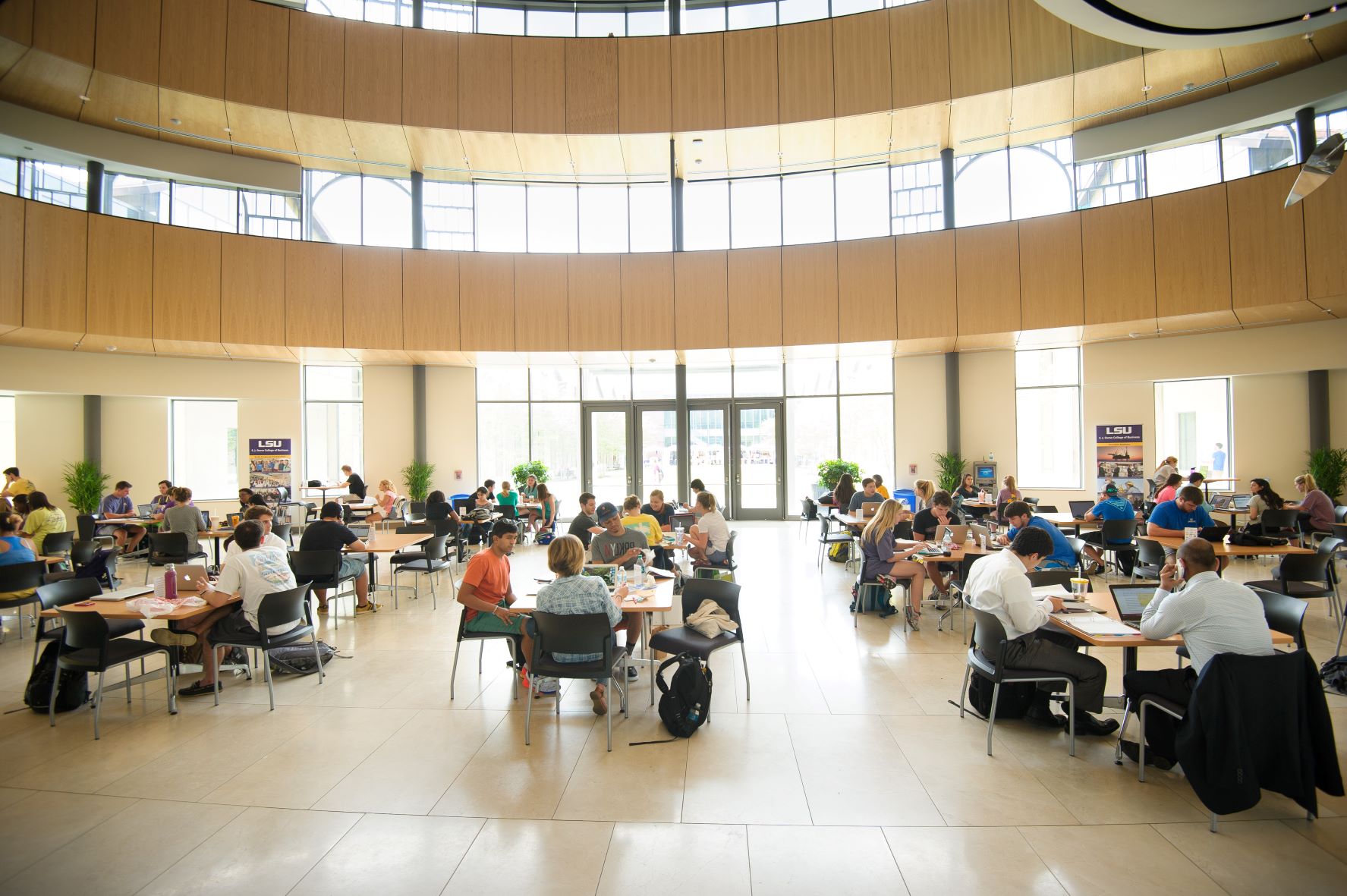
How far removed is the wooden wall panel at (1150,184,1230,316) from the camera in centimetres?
1023

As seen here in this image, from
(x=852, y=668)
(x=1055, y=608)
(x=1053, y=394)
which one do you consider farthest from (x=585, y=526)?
(x=1053, y=394)

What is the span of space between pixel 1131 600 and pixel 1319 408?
34.5 ft

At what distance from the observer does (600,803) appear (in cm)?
373

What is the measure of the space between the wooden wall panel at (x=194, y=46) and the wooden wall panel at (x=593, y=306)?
6.42 meters

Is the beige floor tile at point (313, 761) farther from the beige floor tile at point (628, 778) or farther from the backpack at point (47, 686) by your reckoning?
the backpack at point (47, 686)

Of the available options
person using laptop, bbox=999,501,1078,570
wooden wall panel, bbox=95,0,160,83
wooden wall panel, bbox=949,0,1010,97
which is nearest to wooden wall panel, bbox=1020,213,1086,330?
wooden wall panel, bbox=949,0,1010,97

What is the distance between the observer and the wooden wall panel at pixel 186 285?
445 inches

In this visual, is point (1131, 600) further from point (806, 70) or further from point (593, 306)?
point (806, 70)

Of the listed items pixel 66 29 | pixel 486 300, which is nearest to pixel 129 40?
pixel 66 29

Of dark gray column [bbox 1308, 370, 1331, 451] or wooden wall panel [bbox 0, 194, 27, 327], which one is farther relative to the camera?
dark gray column [bbox 1308, 370, 1331, 451]

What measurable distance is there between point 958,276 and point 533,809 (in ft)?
37.2

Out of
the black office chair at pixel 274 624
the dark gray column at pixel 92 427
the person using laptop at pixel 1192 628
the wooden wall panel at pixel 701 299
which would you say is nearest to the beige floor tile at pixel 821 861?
the person using laptop at pixel 1192 628

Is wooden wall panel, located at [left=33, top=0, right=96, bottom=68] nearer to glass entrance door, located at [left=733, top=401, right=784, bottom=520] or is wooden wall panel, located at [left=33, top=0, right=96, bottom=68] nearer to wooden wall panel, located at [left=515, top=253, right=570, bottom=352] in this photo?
wooden wall panel, located at [left=515, top=253, right=570, bottom=352]

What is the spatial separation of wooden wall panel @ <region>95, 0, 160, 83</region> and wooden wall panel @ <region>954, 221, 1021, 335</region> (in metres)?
13.5
